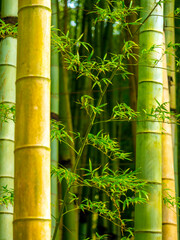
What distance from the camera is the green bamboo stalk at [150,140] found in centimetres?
259

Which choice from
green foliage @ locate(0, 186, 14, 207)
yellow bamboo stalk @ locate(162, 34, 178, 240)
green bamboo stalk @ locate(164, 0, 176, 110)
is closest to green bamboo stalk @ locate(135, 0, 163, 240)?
yellow bamboo stalk @ locate(162, 34, 178, 240)

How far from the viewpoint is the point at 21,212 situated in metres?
1.69

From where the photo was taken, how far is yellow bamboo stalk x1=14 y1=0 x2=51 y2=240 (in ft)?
5.56

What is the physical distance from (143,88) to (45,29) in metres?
1.07

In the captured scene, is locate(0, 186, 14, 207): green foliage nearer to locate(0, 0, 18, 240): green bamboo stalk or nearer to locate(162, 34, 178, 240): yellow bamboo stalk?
locate(0, 0, 18, 240): green bamboo stalk

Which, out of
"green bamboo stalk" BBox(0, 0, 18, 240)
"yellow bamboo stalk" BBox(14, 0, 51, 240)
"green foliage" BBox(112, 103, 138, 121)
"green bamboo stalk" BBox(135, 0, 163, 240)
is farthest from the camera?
"green bamboo stalk" BBox(0, 0, 18, 240)

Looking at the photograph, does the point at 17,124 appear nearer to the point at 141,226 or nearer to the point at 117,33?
the point at 141,226

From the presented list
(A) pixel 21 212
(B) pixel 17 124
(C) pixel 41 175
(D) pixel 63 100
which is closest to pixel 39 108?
(B) pixel 17 124

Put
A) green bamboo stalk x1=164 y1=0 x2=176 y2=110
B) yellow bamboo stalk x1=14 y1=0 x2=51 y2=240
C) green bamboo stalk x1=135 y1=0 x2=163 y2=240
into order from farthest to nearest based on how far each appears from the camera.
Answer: green bamboo stalk x1=164 y1=0 x2=176 y2=110
green bamboo stalk x1=135 y1=0 x2=163 y2=240
yellow bamboo stalk x1=14 y1=0 x2=51 y2=240

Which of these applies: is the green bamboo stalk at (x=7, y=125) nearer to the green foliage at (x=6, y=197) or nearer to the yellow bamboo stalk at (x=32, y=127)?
the green foliage at (x=6, y=197)

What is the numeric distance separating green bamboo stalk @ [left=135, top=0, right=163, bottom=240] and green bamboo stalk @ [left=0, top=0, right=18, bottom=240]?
833 millimetres

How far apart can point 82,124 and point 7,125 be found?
2.39m

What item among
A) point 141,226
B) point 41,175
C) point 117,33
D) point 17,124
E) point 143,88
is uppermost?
point 117,33

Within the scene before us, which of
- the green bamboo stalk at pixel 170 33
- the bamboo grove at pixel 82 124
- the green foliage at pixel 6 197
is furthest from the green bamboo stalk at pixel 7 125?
the green bamboo stalk at pixel 170 33
